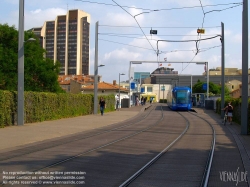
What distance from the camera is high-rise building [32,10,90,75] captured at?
395 ft

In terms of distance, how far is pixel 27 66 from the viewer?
49656 millimetres

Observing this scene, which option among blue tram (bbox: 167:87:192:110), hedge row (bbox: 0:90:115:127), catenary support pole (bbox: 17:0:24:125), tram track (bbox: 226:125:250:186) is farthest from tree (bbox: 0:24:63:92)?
tram track (bbox: 226:125:250:186)

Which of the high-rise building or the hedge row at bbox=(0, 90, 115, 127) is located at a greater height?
the high-rise building

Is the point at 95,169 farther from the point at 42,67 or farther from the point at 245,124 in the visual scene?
the point at 42,67

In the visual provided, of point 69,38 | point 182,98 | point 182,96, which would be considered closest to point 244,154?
point 182,96

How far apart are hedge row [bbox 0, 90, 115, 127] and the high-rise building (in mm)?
76100

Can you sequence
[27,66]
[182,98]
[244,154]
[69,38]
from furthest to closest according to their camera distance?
[69,38]
[182,98]
[27,66]
[244,154]

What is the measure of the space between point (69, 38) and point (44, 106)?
10040 centimetres

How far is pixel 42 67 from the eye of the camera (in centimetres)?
5078

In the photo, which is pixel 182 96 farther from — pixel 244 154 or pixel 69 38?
pixel 69 38

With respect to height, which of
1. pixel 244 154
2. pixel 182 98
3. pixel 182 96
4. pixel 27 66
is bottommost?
pixel 244 154

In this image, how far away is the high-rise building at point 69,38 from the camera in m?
120

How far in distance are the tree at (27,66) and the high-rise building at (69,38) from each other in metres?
61.6

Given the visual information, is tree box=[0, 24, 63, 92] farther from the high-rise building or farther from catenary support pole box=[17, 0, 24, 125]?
the high-rise building
